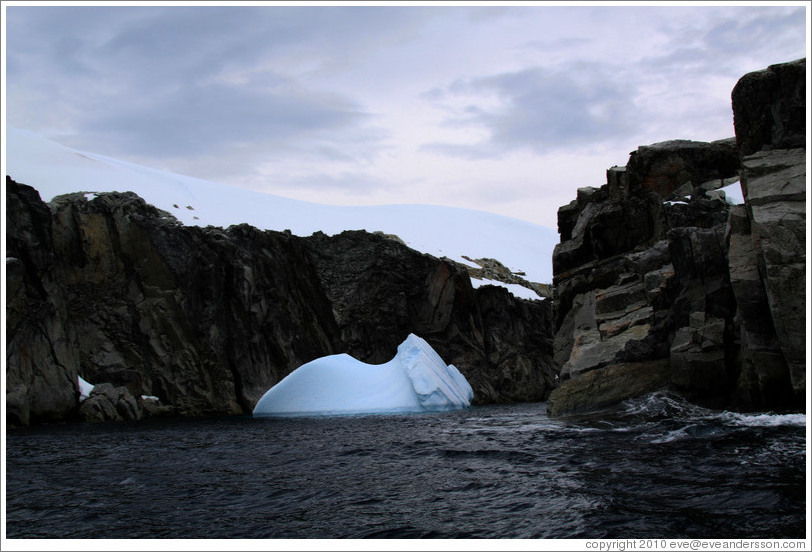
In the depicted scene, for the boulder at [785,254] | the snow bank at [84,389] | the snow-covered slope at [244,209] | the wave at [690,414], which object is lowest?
the wave at [690,414]

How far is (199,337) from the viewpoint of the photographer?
172ft

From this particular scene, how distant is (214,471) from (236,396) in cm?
3690

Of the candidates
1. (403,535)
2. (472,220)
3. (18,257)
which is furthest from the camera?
(472,220)

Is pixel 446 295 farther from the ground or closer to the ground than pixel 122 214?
closer to the ground

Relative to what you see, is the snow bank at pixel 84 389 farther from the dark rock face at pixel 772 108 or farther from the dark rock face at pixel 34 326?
Answer: the dark rock face at pixel 772 108

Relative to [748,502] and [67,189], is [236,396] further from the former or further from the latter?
[748,502]

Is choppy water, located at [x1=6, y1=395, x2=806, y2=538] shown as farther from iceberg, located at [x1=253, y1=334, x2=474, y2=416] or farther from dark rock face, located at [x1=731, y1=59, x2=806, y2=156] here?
iceberg, located at [x1=253, y1=334, x2=474, y2=416]

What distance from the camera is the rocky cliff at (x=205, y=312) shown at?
139ft

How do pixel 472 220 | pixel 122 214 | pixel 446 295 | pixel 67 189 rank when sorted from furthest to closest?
pixel 472 220
pixel 446 295
pixel 67 189
pixel 122 214

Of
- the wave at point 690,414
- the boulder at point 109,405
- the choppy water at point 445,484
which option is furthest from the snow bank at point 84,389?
the wave at point 690,414

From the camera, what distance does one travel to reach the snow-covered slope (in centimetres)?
5928

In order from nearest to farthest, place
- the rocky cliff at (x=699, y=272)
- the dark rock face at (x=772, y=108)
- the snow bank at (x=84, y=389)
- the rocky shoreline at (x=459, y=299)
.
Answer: the rocky cliff at (x=699, y=272) → the rocky shoreline at (x=459, y=299) → the dark rock face at (x=772, y=108) → the snow bank at (x=84, y=389)

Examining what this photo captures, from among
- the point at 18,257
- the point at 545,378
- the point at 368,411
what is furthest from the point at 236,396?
the point at 545,378

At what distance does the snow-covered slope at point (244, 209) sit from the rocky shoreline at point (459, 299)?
678cm
